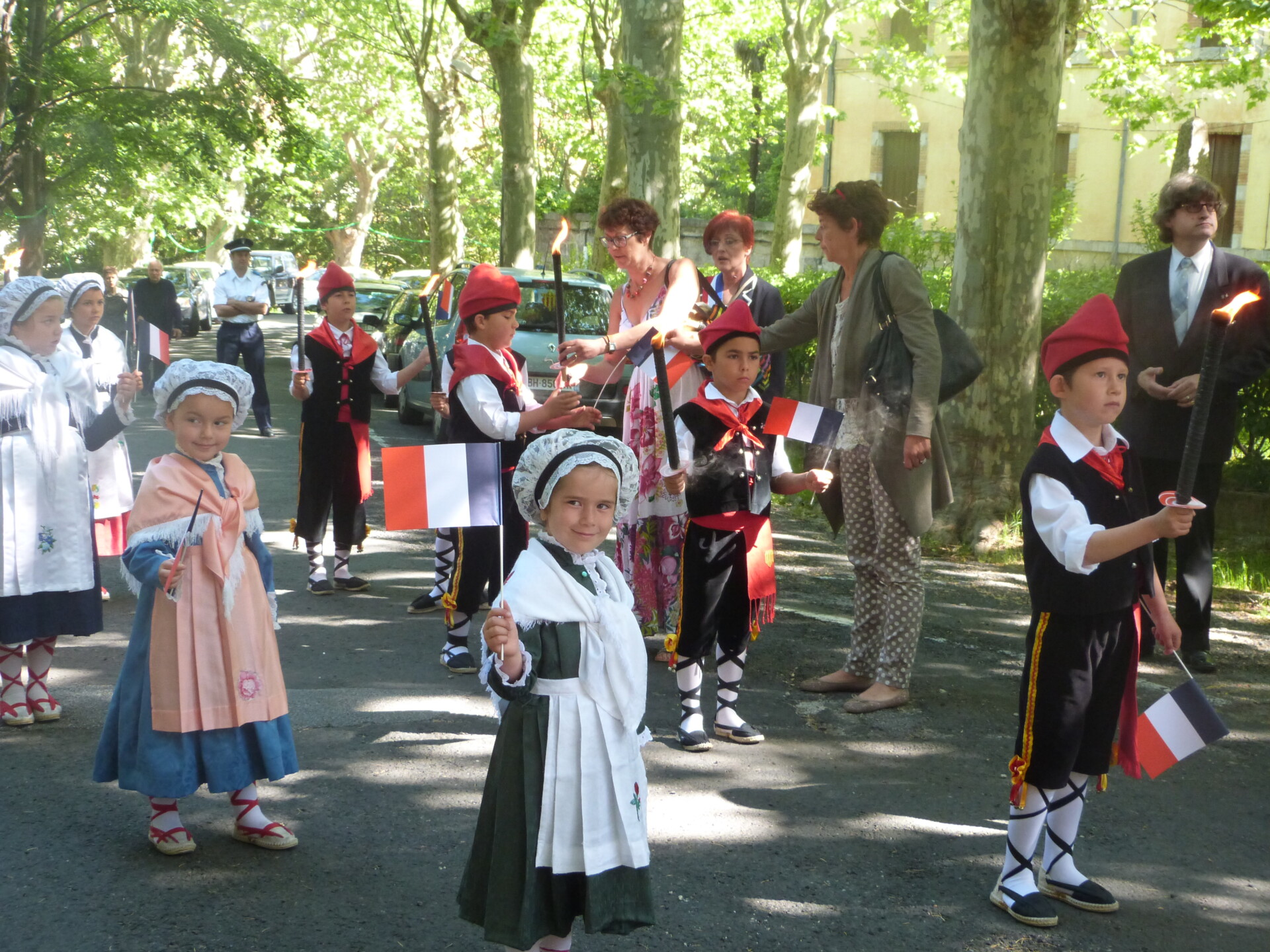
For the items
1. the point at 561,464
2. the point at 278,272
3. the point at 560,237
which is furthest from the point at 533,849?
the point at 278,272

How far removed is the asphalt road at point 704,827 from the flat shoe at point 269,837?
0.14 ft

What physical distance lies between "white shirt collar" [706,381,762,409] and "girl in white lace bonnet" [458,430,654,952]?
2079 mm

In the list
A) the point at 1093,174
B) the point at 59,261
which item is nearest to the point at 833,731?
the point at 59,261

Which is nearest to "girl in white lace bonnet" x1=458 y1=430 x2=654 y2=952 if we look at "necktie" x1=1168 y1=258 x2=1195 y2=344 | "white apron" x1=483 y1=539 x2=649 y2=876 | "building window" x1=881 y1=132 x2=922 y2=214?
"white apron" x1=483 y1=539 x2=649 y2=876

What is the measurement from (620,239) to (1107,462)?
9.79ft

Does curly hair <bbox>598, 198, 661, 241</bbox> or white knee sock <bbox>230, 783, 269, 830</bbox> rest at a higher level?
curly hair <bbox>598, 198, 661, 241</bbox>

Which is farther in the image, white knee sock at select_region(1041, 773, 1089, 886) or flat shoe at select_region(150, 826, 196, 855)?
flat shoe at select_region(150, 826, 196, 855)

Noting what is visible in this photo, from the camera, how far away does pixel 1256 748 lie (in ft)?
17.9

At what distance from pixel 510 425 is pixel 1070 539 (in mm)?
2814

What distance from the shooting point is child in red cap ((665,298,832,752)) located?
5215mm

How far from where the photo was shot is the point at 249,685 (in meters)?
4.08

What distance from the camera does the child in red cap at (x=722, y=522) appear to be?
5.21m

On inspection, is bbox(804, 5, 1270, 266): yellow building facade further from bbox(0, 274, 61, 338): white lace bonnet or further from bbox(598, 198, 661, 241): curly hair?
bbox(0, 274, 61, 338): white lace bonnet

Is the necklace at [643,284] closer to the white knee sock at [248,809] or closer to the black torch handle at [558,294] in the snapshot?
the black torch handle at [558,294]
